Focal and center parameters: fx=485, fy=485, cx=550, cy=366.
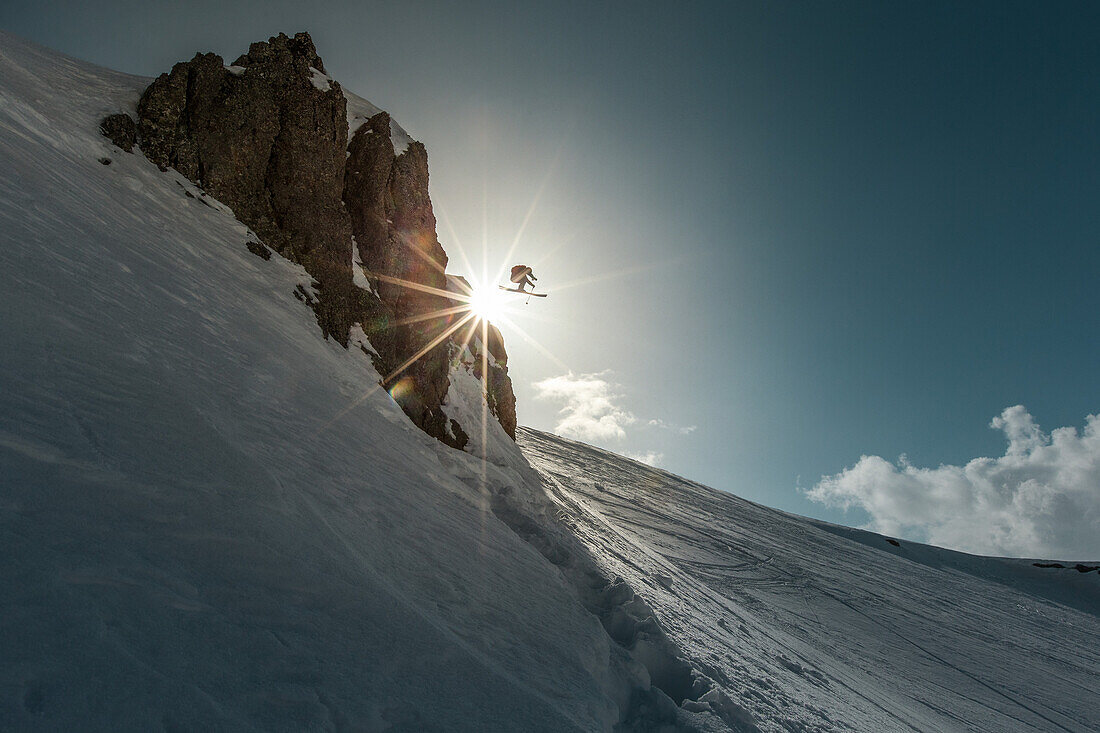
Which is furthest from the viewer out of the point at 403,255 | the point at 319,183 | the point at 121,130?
the point at 403,255

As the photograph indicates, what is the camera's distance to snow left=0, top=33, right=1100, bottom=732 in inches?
99.0

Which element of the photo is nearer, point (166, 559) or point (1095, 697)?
point (166, 559)

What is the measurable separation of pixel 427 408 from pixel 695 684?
31.8 ft

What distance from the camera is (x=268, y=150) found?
14156mm

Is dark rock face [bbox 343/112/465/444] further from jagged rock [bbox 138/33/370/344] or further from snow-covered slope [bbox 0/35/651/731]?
snow-covered slope [bbox 0/35/651/731]

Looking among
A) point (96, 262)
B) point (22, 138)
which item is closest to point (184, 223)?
point (22, 138)

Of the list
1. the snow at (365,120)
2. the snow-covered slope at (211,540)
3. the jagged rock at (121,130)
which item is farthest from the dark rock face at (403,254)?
→ the jagged rock at (121,130)

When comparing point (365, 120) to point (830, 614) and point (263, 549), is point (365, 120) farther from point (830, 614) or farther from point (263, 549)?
point (830, 614)

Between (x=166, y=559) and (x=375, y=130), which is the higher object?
(x=375, y=130)

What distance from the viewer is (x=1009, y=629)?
20375 millimetres

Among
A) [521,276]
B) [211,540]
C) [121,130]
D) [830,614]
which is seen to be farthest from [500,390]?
[211,540]

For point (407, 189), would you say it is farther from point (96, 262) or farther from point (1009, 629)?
point (1009, 629)

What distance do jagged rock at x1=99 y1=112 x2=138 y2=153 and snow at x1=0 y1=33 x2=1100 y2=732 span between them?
0.34 metres

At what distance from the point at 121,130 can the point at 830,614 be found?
979 inches
